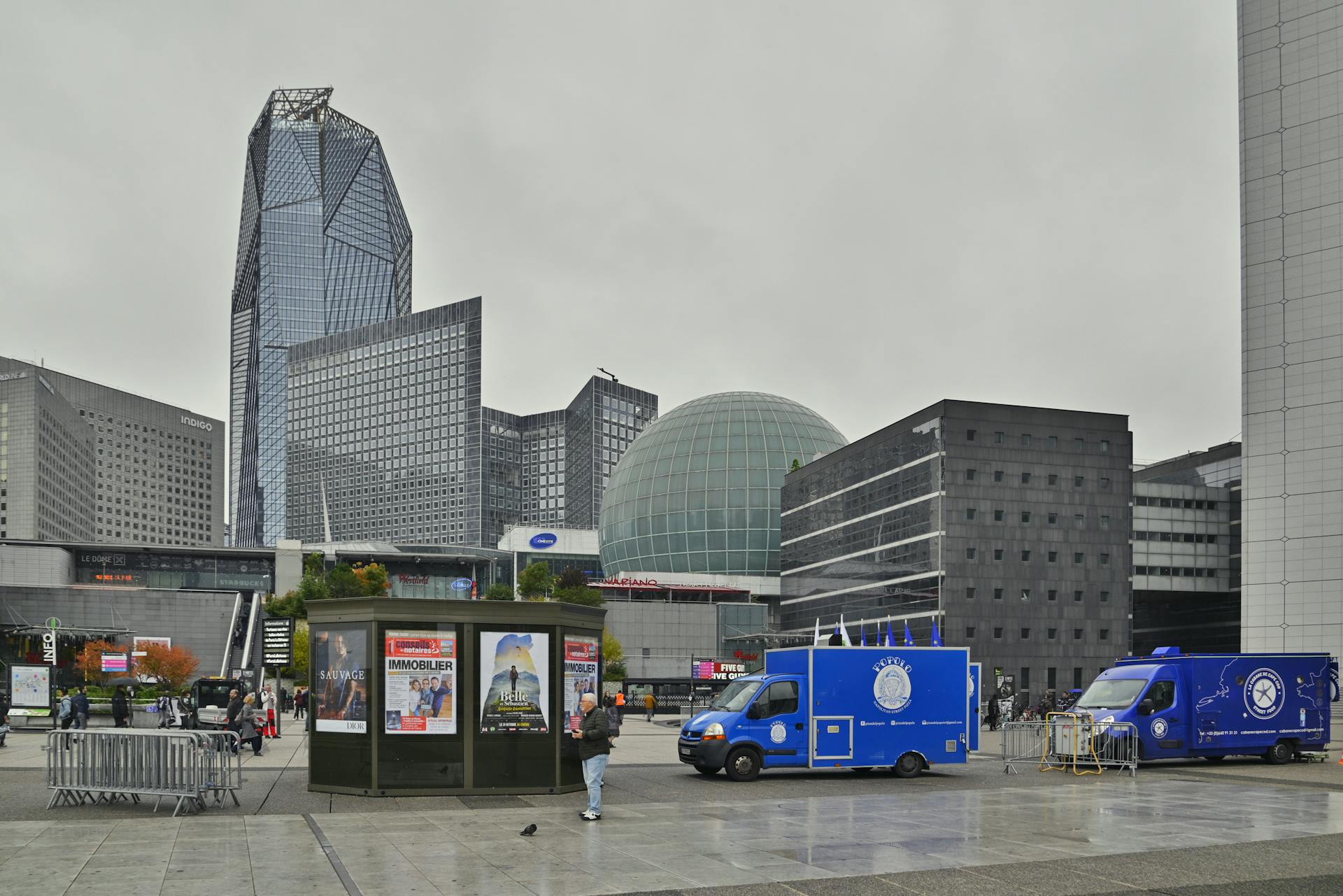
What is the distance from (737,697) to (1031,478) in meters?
74.0

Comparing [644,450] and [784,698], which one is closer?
[784,698]

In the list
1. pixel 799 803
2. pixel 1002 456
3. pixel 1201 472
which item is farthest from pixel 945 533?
pixel 799 803

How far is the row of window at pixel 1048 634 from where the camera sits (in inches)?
3664

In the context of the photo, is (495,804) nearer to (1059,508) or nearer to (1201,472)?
(1059,508)

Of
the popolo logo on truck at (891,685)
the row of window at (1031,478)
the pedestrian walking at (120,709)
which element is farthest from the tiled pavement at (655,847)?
the row of window at (1031,478)

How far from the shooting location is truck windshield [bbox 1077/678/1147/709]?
3111cm

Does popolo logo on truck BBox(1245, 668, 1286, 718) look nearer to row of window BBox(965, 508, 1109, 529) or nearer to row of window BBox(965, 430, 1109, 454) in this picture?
row of window BBox(965, 508, 1109, 529)

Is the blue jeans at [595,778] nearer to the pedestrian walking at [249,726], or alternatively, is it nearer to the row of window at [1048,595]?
the pedestrian walking at [249,726]

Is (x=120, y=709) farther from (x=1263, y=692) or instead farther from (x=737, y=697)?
(x=1263, y=692)

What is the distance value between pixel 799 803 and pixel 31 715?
38378 millimetres

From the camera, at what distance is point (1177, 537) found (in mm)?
110125

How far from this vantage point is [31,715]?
1901 inches

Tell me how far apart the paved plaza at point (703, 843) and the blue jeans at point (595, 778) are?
291 mm

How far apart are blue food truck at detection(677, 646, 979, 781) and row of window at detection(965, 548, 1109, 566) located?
67458 millimetres
